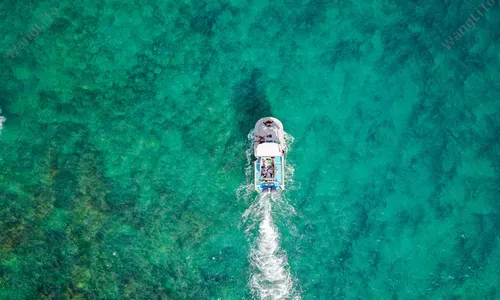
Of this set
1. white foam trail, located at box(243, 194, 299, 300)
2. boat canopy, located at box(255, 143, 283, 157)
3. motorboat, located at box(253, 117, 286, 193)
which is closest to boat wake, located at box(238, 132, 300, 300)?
white foam trail, located at box(243, 194, 299, 300)

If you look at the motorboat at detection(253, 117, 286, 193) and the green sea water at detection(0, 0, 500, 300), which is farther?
the green sea water at detection(0, 0, 500, 300)

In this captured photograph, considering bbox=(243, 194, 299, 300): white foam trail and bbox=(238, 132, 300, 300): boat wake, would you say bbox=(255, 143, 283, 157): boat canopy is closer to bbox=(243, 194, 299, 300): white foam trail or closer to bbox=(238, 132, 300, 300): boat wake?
bbox=(238, 132, 300, 300): boat wake

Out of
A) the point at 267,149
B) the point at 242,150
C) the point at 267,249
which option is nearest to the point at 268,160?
the point at 267,149

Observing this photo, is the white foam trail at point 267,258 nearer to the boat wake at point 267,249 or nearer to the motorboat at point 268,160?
the boat wake at point 267,249

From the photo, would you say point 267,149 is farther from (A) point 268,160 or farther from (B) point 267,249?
(B) point 267,249

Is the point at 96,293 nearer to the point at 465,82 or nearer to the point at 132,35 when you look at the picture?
the point at 132,35

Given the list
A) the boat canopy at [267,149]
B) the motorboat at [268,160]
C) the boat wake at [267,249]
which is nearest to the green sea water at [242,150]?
the boat wake at [267,249]
